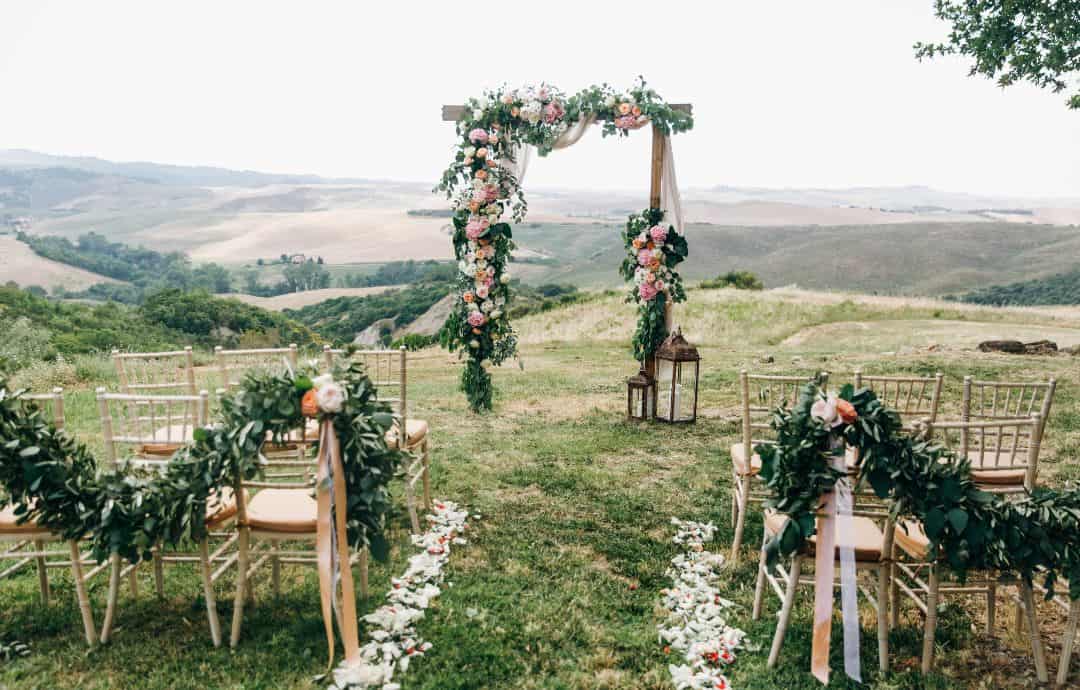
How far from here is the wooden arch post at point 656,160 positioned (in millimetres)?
7699

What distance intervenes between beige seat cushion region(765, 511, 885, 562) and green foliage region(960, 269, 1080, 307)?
1587 inches

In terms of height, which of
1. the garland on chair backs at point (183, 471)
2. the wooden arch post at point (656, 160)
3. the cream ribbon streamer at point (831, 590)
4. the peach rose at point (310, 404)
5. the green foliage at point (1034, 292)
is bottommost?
the green foliage at point (1034, 292)

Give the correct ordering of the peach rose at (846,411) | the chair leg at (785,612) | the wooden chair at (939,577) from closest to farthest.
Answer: the peach rose at (846,411)
the wooden chair at (939,577)
the chair leg at (785,612)

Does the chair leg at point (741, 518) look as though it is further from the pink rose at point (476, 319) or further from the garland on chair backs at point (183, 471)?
the pink rose at point (476, 319)

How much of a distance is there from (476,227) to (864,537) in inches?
218

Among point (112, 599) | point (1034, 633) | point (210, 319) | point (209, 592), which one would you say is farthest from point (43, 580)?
point (210, 319)

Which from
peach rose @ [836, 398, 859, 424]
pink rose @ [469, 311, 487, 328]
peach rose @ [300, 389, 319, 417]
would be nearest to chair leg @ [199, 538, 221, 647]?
peach rose @ [300, 389, 319, 417]

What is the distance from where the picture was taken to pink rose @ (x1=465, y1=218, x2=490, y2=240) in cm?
784

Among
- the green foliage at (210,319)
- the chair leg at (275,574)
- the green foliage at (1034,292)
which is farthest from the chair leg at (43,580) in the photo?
the green foliage at (1034,292)

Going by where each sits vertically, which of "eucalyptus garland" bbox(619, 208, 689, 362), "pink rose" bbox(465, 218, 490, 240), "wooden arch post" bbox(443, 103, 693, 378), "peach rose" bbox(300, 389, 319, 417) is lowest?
"peach rose" bbox(300, 389, 319, 417)

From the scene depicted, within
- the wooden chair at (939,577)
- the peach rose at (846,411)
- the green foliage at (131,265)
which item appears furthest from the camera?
the green foliage at (131,265)

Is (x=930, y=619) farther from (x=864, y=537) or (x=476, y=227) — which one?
(x=476, y=227)

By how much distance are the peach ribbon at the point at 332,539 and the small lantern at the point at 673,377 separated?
5051 millimetres

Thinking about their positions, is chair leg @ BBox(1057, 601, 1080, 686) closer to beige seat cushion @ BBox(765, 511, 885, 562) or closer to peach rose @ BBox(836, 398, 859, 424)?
beige seat cushion @ BBox(765, 511, 885, 562)
